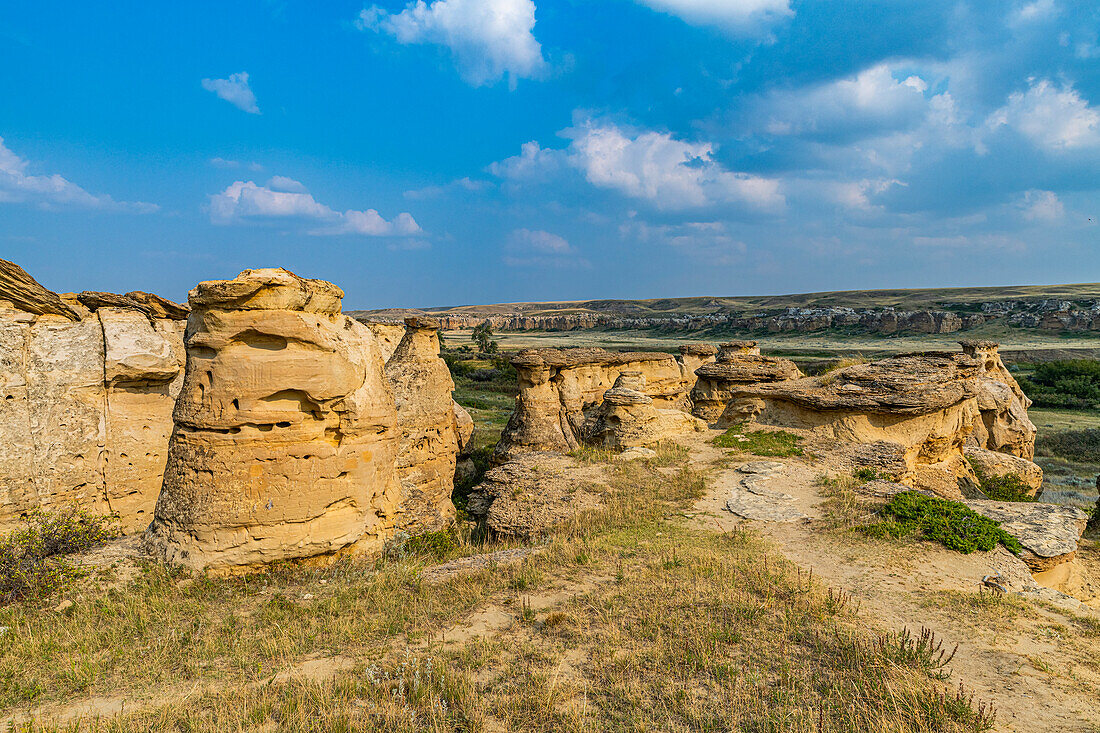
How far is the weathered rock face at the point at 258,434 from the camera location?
591 centimetres

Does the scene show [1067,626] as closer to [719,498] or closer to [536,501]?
[719,498]

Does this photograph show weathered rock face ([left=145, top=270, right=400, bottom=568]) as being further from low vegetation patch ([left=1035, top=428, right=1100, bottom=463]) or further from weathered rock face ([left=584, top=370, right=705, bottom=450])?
low vegetation patch ([left=1035, top=428, right=1100, bottom=463])

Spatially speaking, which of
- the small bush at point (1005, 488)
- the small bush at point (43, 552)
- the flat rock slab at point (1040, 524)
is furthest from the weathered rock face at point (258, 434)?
the small bush at point (1005, 488)

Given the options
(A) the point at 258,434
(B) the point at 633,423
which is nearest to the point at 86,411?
(A) the point at 258,434

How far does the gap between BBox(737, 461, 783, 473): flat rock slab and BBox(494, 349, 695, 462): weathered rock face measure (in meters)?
5.90

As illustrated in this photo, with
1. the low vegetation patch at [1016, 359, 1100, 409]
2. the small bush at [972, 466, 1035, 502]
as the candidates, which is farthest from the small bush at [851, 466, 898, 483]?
the low vegetation patch at [1016, 359, 1100, 409]

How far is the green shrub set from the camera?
21.5 ft

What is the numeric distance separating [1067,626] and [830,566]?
201cm

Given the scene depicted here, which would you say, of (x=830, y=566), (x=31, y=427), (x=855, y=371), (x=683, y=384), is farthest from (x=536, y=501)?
(x=683, y=384)

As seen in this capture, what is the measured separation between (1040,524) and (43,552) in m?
13.1

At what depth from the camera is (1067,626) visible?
15.2 ft

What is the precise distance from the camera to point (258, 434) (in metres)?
6.05

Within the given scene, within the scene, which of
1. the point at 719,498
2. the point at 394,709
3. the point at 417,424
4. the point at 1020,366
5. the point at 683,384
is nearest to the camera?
the point at 394,709

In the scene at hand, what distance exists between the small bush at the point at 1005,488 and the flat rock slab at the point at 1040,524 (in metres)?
5.19
